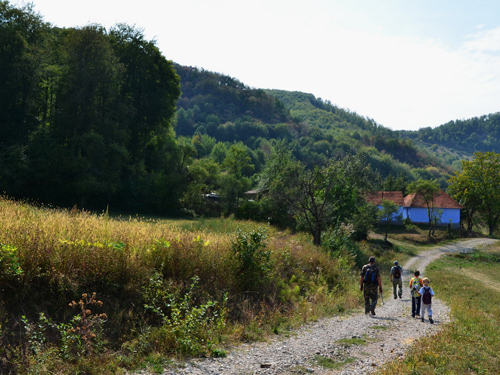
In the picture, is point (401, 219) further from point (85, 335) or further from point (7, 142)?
point (85, 335)

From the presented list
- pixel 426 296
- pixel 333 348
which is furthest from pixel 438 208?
pixel 333 348

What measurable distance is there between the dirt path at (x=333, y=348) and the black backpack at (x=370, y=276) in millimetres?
1294

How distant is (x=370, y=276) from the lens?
14.0 m

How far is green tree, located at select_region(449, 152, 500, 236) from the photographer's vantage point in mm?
60062

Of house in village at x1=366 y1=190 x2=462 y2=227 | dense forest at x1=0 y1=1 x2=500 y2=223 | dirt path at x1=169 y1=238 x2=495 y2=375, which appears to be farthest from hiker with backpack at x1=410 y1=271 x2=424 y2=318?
house in village at x1=366 y1=190 x2=462 y2=227

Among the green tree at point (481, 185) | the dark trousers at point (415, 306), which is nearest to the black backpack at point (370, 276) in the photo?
the dark trousers at point (415, 306)

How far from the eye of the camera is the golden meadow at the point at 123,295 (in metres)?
7.42

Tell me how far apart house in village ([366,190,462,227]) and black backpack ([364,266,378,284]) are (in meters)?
54.3

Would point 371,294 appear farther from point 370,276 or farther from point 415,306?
point 415,306

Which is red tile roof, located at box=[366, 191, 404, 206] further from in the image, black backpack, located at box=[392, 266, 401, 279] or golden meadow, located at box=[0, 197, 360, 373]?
golden meadow, located at box=[0, 197, 360, 373]

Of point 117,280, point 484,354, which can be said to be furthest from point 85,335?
point 484,354

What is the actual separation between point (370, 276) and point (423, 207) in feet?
210

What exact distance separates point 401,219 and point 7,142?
64226mm

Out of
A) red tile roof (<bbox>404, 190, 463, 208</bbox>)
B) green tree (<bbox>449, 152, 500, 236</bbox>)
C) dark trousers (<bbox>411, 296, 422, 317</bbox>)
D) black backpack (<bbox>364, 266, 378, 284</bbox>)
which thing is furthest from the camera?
red tile roof (<bbox>404, 190, 463, 208</bbox>)
